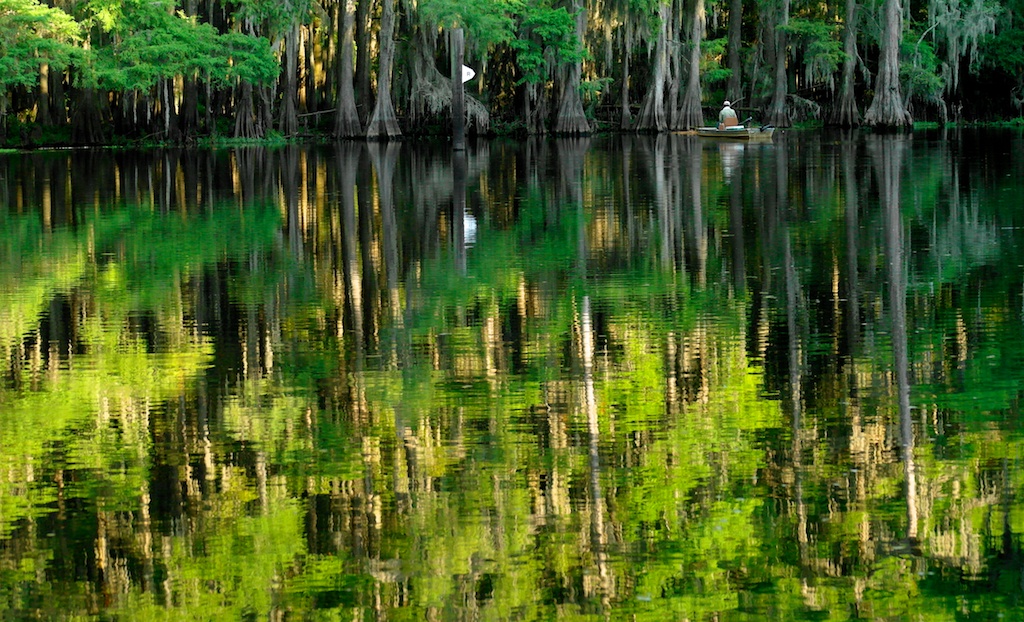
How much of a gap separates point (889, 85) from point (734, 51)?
864 cm

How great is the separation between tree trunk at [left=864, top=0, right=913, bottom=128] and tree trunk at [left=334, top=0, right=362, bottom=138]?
1695 cm

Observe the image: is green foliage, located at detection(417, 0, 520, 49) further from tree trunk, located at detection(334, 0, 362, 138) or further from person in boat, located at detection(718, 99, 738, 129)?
person in boat, located at detection(718, 99, 738, 129)

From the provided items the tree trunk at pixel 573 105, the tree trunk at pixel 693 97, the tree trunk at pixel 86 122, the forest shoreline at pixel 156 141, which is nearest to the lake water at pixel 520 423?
the forest shoreline at pixel 156 141

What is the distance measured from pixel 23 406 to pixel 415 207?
12.8 m

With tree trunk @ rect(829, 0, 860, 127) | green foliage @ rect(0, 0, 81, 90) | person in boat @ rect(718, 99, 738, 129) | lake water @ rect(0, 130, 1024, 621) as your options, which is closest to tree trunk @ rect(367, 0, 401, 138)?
person in boat @ rect(718, 99, 738, 129)

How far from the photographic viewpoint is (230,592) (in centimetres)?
522

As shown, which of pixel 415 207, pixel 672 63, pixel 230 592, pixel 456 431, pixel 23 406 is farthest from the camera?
pixel 672 63

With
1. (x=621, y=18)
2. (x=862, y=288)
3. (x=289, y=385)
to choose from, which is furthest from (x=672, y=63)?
(x=289, y=385)

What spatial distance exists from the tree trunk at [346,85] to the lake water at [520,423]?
35948mm

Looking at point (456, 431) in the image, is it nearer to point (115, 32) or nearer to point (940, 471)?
point (940, 471)

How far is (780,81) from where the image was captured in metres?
58.6

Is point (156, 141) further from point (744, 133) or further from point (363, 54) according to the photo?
point (744, 133)

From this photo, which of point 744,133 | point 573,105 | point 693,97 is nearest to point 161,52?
point 573,105

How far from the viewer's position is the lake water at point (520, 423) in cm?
529
